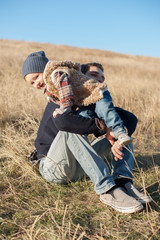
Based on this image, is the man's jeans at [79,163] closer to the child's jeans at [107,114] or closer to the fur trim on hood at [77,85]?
the child's jeans at [107,114]

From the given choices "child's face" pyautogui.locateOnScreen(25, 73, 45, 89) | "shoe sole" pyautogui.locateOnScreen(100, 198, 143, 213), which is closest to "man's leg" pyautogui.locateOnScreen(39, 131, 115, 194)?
"shoe sole" pyautogui.locateOnScreen(100, 198, 143, 213)

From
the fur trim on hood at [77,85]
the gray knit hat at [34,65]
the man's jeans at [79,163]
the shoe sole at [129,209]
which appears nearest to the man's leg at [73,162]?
the man's jeans at [79,163]

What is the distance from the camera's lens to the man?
1573 millimetres

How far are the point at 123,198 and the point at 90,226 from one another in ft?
0.95

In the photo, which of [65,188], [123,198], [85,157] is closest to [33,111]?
[65,188]

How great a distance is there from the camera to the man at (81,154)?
5.16ft

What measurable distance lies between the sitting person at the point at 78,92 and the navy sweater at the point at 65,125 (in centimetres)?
9

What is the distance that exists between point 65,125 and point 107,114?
32 cm

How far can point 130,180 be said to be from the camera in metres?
1.77

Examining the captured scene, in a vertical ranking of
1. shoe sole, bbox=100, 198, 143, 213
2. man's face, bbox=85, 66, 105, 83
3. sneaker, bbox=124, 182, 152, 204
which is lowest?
shoe sole, bbox=100, 198, 143, 213

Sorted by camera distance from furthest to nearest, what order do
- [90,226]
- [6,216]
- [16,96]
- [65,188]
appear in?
1. [16,96]
2. [65,188]
3. [6,216]
4. [90,226]

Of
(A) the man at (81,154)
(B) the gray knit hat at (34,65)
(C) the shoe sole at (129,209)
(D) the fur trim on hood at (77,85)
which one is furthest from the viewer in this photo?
(B) the gray knit hat at (34,65)

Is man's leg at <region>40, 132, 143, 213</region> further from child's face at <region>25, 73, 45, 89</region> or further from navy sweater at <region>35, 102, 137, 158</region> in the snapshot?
child's face at <region>25, 73, 45, 89</region>

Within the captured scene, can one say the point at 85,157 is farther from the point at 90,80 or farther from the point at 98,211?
the point at 90,80
